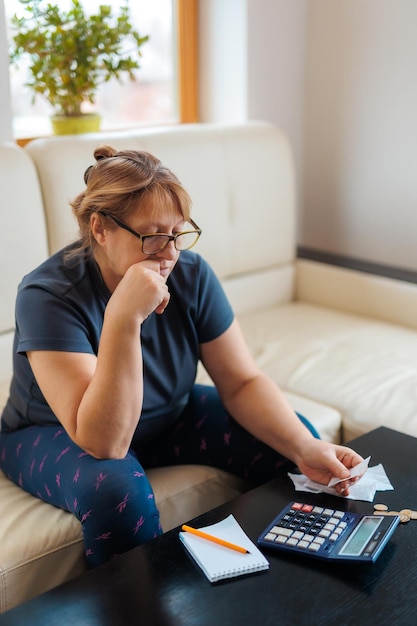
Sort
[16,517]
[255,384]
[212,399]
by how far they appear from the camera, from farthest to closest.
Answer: [212,399]
[255,384]
[16,517]

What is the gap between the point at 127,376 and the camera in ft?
4.34

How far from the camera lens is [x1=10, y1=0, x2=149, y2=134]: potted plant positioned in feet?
7.95

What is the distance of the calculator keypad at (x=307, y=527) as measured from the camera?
4.02 ft

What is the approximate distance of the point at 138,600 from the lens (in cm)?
112

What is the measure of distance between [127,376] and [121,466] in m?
0.20

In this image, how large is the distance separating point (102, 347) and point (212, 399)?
0.51 metres

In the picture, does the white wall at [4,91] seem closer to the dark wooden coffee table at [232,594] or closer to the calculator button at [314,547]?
the dark wooden coffee table at [232,594]

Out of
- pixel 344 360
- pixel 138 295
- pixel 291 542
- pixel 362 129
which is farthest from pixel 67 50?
pixel 291 542

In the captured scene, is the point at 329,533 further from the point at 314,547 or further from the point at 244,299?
the point at 244,299

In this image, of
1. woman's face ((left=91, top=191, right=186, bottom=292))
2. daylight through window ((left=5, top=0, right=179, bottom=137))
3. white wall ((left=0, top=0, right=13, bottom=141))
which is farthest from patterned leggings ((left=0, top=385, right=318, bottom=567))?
daylight through window ((left=5, top=0, right=179, bottom=137))

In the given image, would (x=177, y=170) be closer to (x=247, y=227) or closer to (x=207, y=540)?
(x=247, y=227)

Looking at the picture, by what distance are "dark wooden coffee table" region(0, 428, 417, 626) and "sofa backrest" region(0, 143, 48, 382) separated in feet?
3.10

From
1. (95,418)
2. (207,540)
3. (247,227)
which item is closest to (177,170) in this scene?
(247,227)

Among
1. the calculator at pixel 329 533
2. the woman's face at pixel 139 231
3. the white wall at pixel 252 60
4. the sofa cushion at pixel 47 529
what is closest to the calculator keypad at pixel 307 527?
the calculator at pixel 329 533
